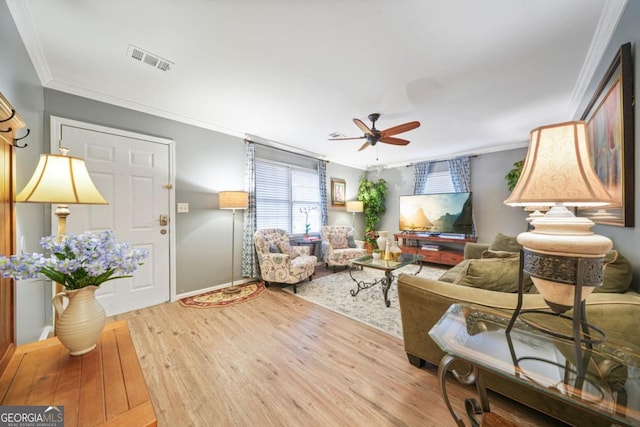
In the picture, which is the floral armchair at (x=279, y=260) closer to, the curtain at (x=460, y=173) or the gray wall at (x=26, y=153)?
the gray wall at (x=26, y=153)

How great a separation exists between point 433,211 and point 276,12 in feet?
15.1

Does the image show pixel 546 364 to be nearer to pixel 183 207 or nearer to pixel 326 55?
pixel 326 55

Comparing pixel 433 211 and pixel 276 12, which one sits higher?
pixel 276 12

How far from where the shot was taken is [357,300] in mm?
2994

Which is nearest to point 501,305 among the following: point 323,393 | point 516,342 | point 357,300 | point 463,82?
point 516,342

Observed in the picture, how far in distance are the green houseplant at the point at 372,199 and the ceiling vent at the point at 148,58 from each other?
4.57 meters

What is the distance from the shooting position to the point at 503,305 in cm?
128

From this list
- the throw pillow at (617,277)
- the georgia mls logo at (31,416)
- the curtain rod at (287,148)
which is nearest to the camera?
the georgia mls logo at (31,416)

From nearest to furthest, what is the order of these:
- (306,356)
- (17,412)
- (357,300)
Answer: (17,412)
(306,356)
(357,300)

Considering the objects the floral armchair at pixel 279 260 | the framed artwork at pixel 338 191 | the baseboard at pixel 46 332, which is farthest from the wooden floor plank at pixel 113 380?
the framed artwork at pixel 338 191

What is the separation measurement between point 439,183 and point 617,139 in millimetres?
3844

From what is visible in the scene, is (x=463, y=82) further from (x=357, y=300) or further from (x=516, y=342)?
(x=357, y=300)

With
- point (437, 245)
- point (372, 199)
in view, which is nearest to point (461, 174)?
point (437, 245)

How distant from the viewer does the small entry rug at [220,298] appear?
287 cm
